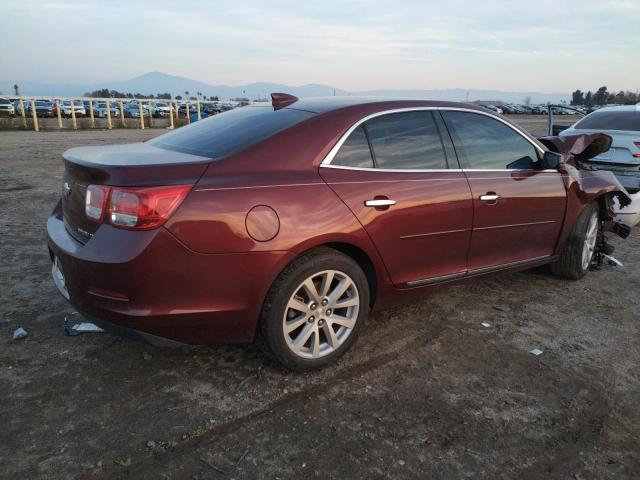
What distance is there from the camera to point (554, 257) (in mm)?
4645

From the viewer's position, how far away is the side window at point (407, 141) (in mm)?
3295

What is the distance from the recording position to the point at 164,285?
255cm

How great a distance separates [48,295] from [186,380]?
185 centimetres

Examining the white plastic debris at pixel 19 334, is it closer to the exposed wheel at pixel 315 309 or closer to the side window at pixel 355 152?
the exposed wheel at pixel 315 309

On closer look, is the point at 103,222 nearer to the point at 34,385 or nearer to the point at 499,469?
the point at 34,385

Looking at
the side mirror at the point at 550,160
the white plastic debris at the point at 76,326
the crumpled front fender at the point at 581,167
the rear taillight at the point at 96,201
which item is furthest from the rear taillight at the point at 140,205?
the crumpled front fender at the point at 581,167

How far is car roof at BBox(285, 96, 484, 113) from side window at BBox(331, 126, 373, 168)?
0.23 metres

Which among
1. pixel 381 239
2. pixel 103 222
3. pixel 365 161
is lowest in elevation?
pixel 381 239

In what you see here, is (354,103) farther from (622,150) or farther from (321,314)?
(622,150)

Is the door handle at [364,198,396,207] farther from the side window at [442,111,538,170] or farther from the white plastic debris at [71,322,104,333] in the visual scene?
the white plastic debris at [71,322,104,333]

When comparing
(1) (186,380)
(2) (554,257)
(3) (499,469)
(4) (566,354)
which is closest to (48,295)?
(1) (186,380)

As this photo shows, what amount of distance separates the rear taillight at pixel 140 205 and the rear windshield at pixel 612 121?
7223 millimetres

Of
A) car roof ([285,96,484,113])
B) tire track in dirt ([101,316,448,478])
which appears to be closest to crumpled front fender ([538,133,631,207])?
car roof ([285,96,484,113])

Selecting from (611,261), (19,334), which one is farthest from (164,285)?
(611,261)
